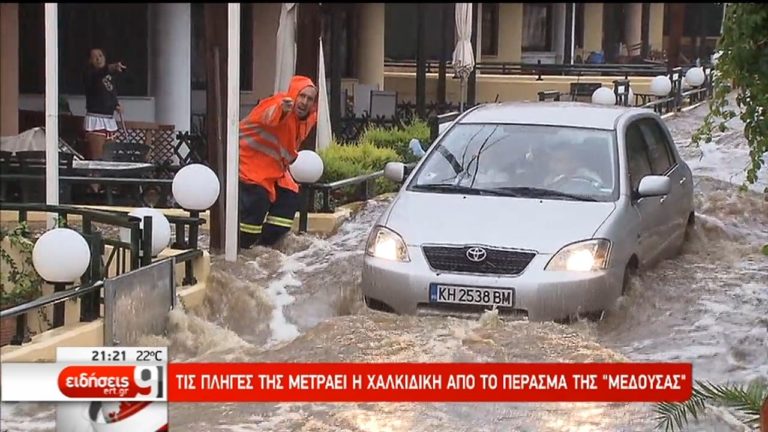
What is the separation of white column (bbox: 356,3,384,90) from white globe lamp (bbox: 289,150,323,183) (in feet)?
2.56

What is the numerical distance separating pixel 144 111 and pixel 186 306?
83 cm

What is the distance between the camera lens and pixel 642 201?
19.2ft

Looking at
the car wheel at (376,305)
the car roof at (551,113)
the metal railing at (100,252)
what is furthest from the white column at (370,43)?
the metal railing at (100,252)

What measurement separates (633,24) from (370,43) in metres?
0.98

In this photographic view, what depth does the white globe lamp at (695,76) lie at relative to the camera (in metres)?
4.88

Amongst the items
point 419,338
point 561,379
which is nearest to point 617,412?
point 561,379

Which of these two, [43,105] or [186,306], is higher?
[43,105]

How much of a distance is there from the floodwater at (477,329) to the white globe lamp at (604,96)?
0.34m

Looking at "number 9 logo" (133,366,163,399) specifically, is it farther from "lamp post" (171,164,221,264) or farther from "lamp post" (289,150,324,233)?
"lamp post" (289,150,324,233)

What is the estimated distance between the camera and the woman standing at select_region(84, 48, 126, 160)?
16.2 feet

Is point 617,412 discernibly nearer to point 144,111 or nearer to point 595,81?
point 595,81

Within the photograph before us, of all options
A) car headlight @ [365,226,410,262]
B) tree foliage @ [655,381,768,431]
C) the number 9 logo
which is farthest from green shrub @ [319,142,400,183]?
the number 9 logo

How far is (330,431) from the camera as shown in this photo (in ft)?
15.0

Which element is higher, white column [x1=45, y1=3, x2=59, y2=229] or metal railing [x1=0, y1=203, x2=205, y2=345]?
white column [x1=45, y1=3, x2=59, y2=229]
